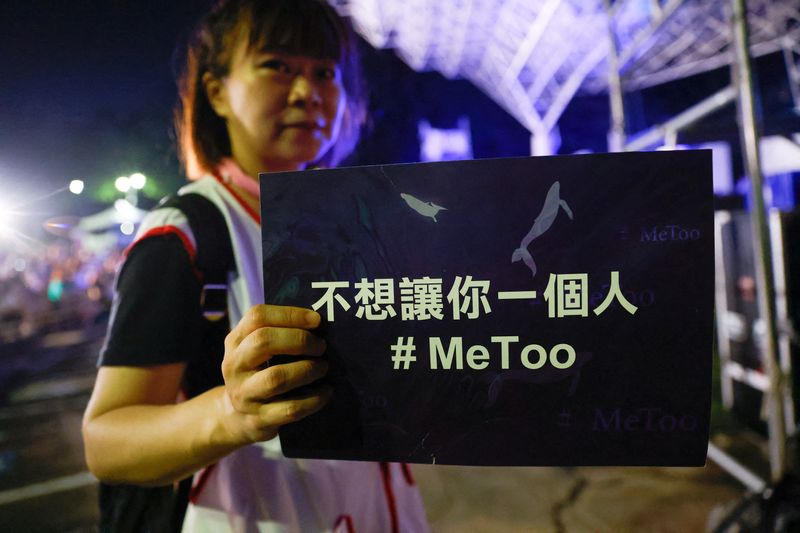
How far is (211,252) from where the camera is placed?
971 millimetres

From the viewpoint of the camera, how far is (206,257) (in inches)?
37.9

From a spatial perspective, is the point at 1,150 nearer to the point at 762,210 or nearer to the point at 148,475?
the point at 148,475

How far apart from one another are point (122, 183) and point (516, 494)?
2.55 meters

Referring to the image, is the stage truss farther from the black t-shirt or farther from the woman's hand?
the woman's hand

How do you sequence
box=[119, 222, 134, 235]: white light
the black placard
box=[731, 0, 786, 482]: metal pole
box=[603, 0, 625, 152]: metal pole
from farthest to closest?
box=[603, 0, 625, 152]: metal pole → box=[731, 0, 786, 482]: metal pole → box=[119, 222, 134, 235]: white light → the black placard

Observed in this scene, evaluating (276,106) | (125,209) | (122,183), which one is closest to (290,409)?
(276,106)

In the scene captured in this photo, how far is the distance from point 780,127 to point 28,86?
326cm

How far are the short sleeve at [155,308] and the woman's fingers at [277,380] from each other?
1.15ft

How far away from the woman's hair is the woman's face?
31 millimetres

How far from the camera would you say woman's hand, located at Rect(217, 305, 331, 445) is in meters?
0.64

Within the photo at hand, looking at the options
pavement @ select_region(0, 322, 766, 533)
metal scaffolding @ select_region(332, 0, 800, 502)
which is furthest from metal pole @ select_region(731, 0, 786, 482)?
pavement @ select_region(0, 322, 766, 533)

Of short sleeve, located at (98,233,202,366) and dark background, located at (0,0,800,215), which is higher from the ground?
dark background, located at (0,0,800,215)

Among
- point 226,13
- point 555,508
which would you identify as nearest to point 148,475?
point 226,13

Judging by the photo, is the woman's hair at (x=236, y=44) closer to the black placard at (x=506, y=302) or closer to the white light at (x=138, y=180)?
the white light at (x=138, y=180)
